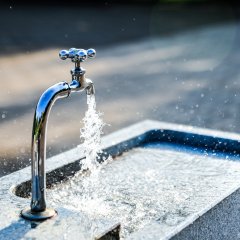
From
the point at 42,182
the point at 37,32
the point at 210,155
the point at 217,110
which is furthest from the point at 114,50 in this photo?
the point at 42,182

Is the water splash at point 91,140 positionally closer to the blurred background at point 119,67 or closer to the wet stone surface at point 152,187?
the wet stone surface at point 152,187

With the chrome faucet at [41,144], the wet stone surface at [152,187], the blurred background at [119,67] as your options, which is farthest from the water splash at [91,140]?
the blurred background at [119,67]

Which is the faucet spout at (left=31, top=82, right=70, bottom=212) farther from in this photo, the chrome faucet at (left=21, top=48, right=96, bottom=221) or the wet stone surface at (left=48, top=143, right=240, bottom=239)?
the wet stone surface at (left=48, top=143, right=240, bottom=239)

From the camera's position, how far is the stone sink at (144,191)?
8.12 ft

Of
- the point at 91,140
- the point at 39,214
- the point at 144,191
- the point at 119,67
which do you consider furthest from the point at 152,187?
the point at 119,67

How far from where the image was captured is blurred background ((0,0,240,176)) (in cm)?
716

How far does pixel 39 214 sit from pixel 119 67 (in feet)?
27.4

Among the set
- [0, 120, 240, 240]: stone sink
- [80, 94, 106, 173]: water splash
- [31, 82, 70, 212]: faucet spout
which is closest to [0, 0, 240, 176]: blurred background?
[0, 120, 240, 240]: stone sink

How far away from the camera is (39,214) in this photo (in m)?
2.52

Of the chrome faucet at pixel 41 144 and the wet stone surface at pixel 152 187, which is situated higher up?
the chrome faucet at pixel 41 144

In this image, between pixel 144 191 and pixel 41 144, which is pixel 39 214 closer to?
pixel 41 144

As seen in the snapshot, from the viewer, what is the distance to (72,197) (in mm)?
3219

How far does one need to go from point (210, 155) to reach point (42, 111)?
166 cm

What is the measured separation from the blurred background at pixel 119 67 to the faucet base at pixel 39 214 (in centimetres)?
271
